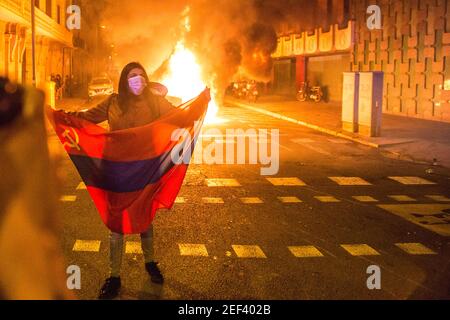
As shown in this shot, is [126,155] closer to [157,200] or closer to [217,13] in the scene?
[157,200]

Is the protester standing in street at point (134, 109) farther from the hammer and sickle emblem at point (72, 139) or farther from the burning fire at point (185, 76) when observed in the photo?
the burning fire at point (185, 76)

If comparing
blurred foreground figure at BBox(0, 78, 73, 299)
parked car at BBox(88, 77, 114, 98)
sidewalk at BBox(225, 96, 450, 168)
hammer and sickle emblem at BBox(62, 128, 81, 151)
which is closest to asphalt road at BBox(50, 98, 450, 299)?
blurred foreground figure at BBox(0, 78, 73, 299)

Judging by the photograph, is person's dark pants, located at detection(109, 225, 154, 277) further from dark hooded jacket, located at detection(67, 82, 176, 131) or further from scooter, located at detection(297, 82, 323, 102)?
scooter, located at detection(297, 82, 323, 102)

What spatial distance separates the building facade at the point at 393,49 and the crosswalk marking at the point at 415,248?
55.0 feet

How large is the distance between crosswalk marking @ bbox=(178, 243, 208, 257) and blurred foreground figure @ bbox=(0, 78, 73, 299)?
2.87 m

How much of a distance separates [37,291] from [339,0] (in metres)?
31.8

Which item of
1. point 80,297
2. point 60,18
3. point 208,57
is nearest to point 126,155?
point 80,297

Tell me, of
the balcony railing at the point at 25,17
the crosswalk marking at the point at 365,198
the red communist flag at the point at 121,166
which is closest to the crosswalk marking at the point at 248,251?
the red communist flag at the point at 121,166

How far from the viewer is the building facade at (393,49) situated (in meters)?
22.3

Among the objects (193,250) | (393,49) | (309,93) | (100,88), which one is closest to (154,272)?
(193,250)

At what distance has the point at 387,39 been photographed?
26375mm

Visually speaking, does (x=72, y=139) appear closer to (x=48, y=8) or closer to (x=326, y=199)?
(x=326, y=199)

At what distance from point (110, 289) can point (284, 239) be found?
97.7 inches

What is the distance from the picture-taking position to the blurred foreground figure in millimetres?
2928
